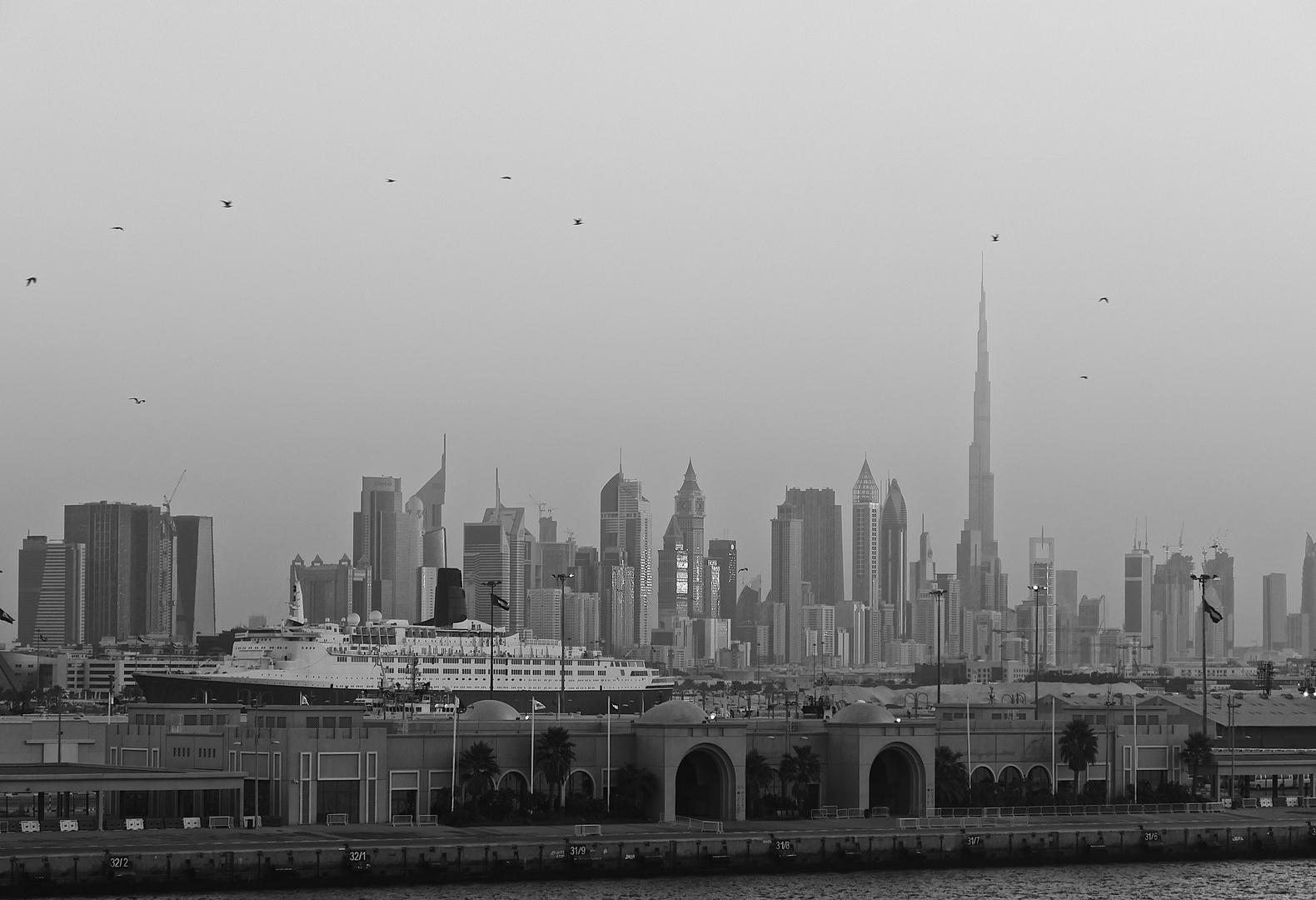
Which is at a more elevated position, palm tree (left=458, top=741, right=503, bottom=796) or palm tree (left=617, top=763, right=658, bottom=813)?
palm tree (left=458, top=741, right=503, bottom=796)

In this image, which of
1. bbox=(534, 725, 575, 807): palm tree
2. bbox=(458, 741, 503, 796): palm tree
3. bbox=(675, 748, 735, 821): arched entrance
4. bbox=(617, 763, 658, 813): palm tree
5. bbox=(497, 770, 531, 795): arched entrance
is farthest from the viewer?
bbox=(675, 748, 735, 821): arched entrance

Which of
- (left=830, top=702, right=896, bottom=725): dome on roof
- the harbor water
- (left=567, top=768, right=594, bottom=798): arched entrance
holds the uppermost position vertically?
(left=830, top=702, right=896, bottom=725): dome on roof

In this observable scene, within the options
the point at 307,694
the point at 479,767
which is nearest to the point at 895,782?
the point at 479,767

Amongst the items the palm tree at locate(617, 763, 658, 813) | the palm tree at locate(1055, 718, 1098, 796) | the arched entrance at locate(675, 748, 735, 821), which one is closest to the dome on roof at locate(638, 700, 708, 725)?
the arched entrance at locate(675, 748, 735, 821)

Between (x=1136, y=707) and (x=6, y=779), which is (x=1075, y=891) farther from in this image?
(x=6, y=779)

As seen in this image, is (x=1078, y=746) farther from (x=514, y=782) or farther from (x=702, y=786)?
(x=514, y=782)

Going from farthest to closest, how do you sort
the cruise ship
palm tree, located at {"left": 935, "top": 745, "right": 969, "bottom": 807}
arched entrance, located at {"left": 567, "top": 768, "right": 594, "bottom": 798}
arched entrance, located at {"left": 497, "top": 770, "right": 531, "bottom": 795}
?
the cruise ship < palm tree, located at {"left": 935, "top": 745, "right": 969, "bottom": 807} < arched entrance, located at {"left": 567, "top": 768, "right": 594, "bottom": 798} < arched entrance, located at {"left": 497, "top": 770, "right": 531, "bottom": 795}

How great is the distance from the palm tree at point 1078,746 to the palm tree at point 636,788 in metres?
13.2

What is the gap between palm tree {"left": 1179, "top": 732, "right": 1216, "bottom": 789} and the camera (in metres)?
59.1

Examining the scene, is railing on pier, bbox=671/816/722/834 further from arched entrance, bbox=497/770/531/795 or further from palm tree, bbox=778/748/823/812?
arched entrance, bbox=497/770/531/795

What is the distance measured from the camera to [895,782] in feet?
180

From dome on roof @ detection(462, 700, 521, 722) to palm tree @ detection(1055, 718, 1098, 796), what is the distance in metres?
15.9

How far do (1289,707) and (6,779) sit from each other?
5853 centimetres

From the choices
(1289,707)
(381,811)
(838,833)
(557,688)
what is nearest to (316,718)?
(381,811)
